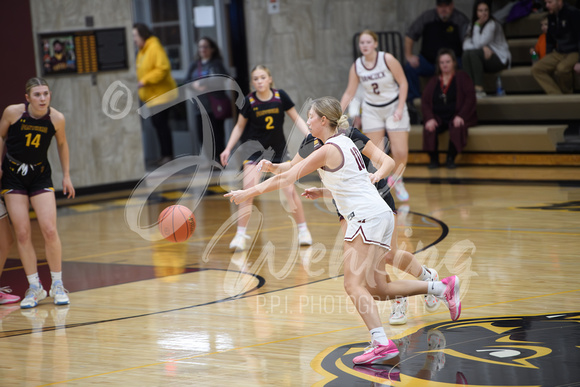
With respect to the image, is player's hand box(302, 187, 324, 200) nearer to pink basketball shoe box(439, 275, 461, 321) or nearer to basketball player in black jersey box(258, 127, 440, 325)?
basketball player in black jersey box(258, 127, 440, 325)

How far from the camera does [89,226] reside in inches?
408

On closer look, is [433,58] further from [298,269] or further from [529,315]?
[529,315]

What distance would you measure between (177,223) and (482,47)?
8481 millimetres

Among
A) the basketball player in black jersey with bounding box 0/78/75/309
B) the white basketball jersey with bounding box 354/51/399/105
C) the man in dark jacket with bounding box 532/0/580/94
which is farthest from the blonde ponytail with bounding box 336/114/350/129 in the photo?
the man in dark jacket with bounding box 532/0/580/94

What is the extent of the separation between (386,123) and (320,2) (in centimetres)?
538

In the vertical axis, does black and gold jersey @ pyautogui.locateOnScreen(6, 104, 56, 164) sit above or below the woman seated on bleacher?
above

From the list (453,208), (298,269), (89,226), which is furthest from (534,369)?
(89,226)

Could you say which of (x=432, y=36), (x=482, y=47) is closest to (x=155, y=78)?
(x=432, y=36)

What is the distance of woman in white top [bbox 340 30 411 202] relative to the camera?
9.52m

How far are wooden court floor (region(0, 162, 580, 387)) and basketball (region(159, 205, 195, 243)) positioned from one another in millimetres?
491

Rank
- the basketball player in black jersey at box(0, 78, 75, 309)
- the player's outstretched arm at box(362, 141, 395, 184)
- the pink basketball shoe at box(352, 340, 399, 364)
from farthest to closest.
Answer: the basketball player in black jersey at box(0, 78, 75, 309) → the player's outstretched arm at box(362, 141, 395, 184) → the pink basketball shoe at box(352, 340, 399, 364)

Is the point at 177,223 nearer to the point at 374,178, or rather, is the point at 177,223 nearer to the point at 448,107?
the point at 374,178

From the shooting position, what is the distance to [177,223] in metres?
6.52

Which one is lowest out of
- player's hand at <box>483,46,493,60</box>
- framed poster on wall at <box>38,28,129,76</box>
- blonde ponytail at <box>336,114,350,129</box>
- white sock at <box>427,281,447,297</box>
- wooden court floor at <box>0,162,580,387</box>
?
wooden court floor at <box>0,162,580,387</box>
